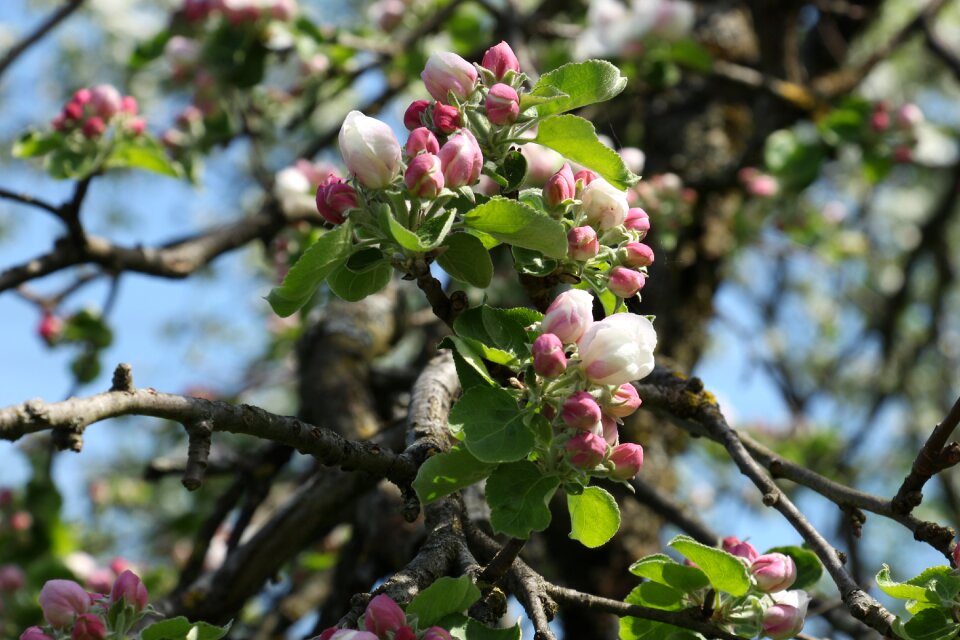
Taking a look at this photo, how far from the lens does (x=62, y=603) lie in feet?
3.90

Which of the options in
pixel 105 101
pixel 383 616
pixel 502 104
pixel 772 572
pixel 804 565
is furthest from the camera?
pixel 105 101

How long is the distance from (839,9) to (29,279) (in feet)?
11.0

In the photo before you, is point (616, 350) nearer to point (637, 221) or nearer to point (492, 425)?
point (492, 425)

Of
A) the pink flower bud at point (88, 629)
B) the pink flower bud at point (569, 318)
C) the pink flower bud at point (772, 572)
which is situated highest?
the pink flower bud at point (569, 318)

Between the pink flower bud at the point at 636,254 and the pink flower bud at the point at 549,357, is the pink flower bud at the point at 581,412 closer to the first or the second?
the pink flower bud at the point at 549,357

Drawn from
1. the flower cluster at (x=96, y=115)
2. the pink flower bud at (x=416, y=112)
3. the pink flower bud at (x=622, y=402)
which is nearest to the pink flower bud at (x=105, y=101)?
the flower cluster at (x=96, y=115)

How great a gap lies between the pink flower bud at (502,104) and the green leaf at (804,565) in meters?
0.75

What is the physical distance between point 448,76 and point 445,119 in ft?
0.23

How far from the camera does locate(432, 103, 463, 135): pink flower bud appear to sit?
119cm

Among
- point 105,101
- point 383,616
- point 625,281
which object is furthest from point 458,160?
point 105,101

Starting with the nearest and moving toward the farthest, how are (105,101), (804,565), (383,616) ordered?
(383,616) → (804,565) → (105,101)

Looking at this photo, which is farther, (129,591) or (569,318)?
(129,591)

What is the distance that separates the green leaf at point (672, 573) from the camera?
1285 mm

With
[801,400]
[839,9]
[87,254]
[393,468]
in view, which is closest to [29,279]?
[87,254]
